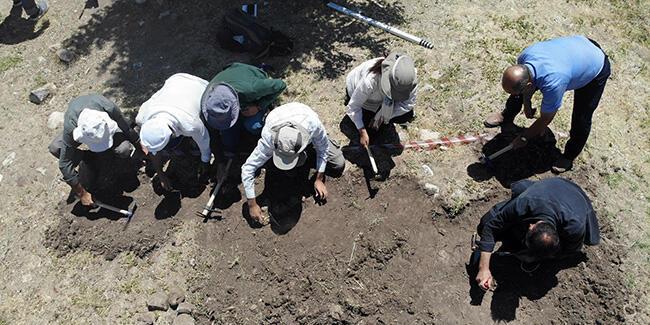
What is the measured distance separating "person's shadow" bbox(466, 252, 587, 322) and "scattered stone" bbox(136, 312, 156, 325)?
3.23 m

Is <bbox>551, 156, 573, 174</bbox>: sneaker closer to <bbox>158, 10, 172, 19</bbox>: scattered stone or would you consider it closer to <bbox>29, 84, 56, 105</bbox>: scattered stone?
<bbox>158, 10, 172, 19</bbox>: scattered stone

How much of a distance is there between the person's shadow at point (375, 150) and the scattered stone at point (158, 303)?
8.06ft

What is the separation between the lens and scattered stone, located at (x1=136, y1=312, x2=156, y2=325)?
187 inches

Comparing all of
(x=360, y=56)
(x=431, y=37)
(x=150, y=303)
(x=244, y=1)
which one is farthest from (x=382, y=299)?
(x=244, y=1)

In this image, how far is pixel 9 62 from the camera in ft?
22.9

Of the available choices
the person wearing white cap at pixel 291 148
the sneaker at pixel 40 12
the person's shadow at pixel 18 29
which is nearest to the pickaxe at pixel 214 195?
the person wearing white cap at pixel 291 148

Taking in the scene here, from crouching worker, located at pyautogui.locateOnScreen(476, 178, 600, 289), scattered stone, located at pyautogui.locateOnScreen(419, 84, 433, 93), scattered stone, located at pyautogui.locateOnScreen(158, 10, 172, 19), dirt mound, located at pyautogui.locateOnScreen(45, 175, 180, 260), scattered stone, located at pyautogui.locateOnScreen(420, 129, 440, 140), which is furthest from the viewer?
scattered stone, located at pyautogui.locateOnScreen(158, 10, 172, 19)

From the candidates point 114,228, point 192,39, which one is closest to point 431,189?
point 114,228

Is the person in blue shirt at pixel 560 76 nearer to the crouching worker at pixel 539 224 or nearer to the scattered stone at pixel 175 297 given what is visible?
the crouching worker at pixel 539 224

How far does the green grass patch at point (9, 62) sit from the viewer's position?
22.7 feet

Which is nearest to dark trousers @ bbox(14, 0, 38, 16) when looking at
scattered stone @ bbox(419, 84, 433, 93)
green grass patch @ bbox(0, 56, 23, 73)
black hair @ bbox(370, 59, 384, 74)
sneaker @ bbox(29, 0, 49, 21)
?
sneaker @ bbox(29, 0, 49, 21)

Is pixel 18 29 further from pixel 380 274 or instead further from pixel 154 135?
pixel 380 274

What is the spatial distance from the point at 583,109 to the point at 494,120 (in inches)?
40.6

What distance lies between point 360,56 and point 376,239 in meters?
2.87
